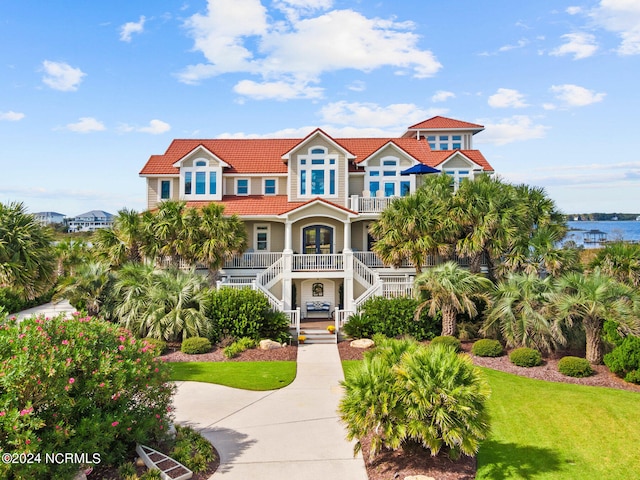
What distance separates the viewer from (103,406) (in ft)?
29.1

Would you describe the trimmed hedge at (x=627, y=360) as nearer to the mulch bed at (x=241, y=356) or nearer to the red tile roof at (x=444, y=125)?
the mulch bed at (x=241, y=356)

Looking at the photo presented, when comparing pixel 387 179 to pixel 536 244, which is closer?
pixel 536 244

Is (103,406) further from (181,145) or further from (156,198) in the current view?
(181,145)

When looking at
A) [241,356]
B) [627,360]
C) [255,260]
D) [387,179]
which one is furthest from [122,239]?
[627,360]

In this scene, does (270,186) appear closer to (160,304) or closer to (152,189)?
(152,189)

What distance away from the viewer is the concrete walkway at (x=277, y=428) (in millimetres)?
9727

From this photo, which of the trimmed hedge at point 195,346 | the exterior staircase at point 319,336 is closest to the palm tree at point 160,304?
the trimmed hedge at point 195,346

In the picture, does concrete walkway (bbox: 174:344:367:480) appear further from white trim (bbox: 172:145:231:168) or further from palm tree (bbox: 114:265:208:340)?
white trim (bbox: 172:145:231:168)

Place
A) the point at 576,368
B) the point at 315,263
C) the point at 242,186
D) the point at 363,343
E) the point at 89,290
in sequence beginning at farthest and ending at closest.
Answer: the point at 242,186
the point at 315,263
the point at 89,290
the point at 363,343
the point at 576,368

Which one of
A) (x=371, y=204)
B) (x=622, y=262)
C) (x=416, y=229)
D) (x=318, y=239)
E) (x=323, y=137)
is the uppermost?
(x=323, y=137)

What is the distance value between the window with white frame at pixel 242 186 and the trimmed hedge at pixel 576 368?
817 inches

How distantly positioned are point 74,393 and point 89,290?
45.0 feet

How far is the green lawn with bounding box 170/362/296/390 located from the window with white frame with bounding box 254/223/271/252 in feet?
37.8

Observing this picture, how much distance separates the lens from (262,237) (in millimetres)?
28750
